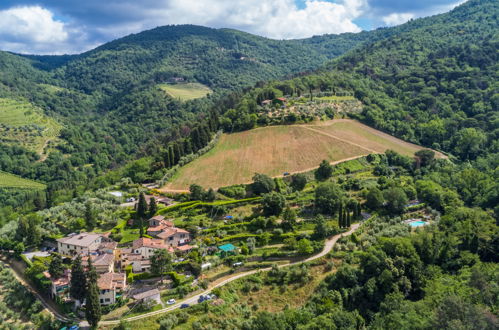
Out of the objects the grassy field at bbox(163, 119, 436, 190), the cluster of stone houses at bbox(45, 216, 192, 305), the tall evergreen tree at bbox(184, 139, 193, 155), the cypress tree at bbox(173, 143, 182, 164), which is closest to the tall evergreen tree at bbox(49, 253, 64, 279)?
the cluster of stone houses at bbox(45, 216, 192, 305)

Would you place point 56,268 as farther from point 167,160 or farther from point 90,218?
point 167,160

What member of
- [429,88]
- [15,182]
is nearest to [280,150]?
[429,88]

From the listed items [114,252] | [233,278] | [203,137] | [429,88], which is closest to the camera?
[233,278]

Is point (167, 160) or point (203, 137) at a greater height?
point (203, 137)

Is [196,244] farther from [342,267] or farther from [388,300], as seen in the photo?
[388,300]

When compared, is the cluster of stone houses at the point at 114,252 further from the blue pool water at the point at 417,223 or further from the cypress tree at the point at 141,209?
the blue pool water at the point at 417,223

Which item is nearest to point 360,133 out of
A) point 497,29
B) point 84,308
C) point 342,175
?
point 342,175

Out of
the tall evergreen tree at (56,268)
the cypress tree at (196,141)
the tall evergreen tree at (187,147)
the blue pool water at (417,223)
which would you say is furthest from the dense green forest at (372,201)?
A: the tall evergreen tree at (56,268)
